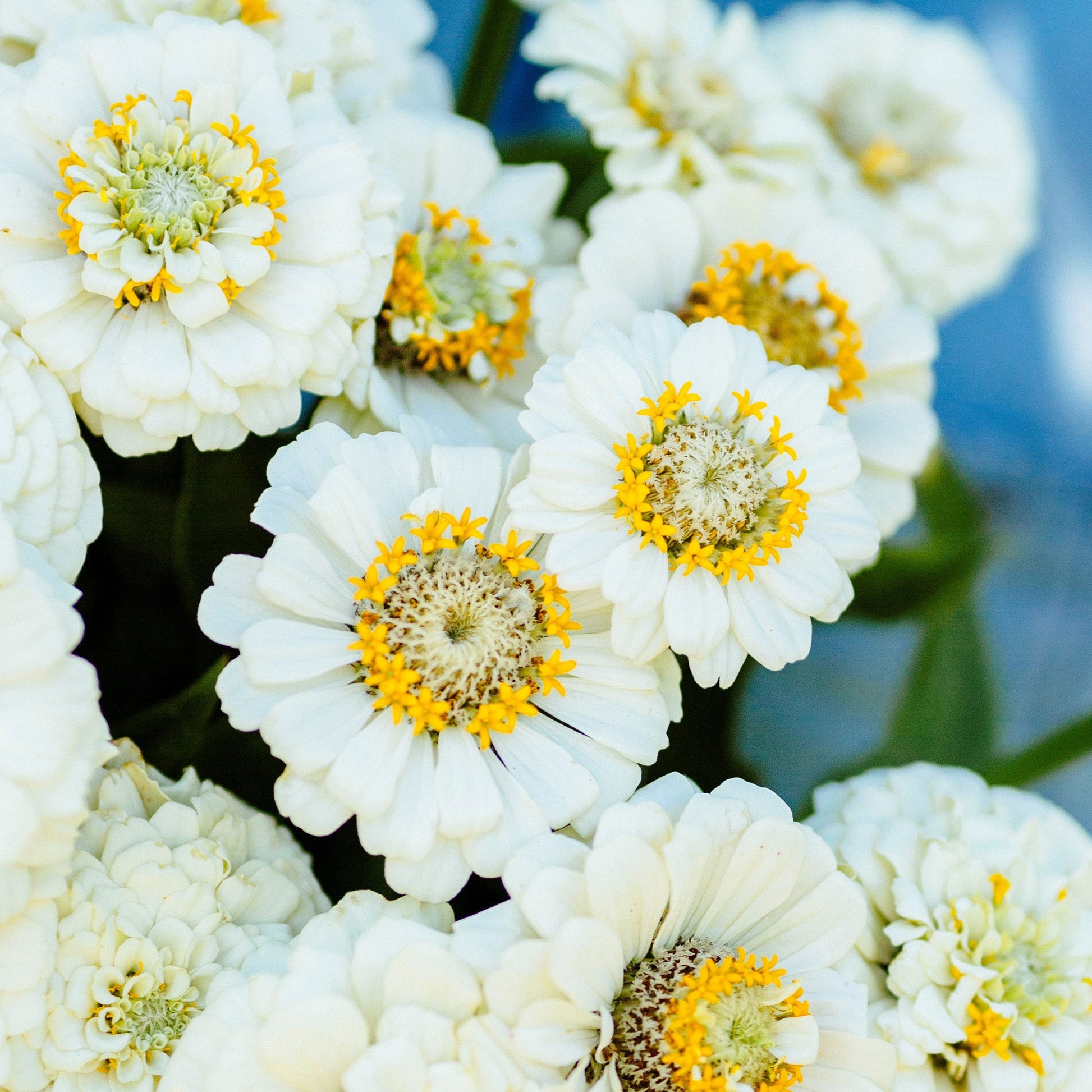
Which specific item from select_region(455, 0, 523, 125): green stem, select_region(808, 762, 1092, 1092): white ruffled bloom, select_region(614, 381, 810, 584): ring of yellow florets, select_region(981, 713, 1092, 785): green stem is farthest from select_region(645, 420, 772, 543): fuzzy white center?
select_region(455, 0, 523, 125): green stem

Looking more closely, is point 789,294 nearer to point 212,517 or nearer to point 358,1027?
point 212,517

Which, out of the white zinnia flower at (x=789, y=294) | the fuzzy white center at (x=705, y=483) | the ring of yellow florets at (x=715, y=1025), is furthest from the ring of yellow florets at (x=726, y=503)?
the ring of yellow florets at (x=715, y=1025)

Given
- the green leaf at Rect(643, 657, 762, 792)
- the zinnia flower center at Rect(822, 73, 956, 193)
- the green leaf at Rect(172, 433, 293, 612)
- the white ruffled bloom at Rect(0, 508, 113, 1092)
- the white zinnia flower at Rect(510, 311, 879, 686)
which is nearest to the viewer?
the white ruffled bloom at Rect(0, 508, 113, 1092)

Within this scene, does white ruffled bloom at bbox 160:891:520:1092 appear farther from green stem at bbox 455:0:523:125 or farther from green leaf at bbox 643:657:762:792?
green stem at bbox 455:0:523:125

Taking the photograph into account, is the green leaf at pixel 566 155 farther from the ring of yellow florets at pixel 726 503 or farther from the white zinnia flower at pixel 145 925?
the white zinnia flower at pixel 145 925

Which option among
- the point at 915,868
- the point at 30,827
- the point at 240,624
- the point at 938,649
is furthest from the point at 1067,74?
the point at 30,827

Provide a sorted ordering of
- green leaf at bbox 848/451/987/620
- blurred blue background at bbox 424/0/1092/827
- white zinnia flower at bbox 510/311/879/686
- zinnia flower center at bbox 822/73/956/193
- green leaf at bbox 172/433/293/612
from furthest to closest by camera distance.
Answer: blurred blue background at bbox 424/0/1092/827, zinnia flower center at bbox 822/73/956/193, green leaf at bbox 848/451/987/620, green leaf at bbox 172/433/293/612, white zinnia flower at bbox 510/311/879/686

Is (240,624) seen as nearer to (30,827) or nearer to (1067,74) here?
(30,827)

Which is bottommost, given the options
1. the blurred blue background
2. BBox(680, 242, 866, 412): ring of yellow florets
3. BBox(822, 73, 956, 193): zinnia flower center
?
the blurred blue background
